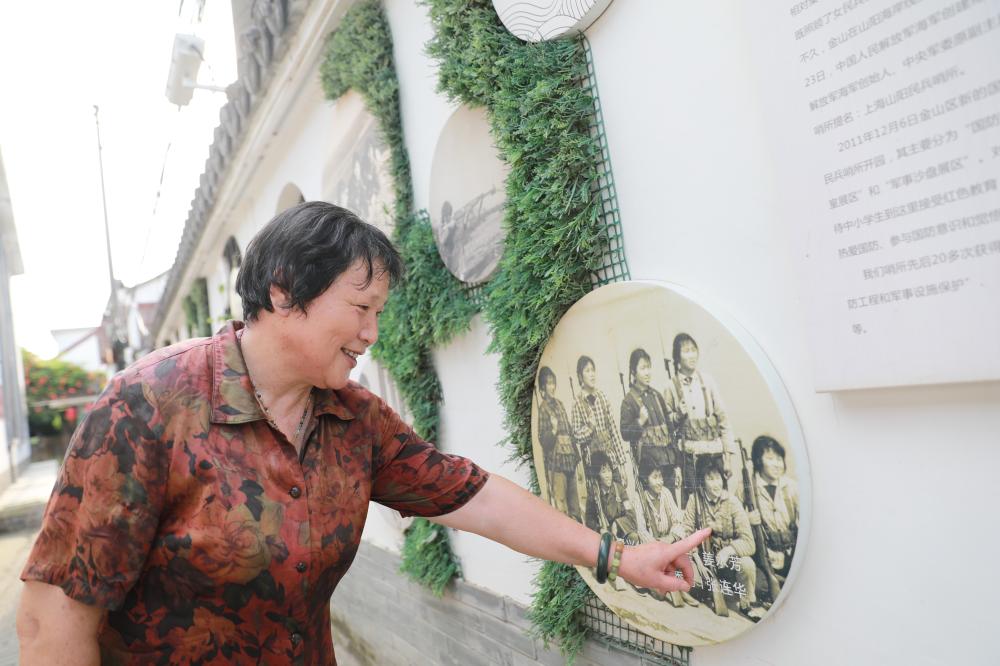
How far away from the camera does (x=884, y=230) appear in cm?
140

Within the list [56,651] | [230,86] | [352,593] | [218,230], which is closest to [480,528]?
[56,651]

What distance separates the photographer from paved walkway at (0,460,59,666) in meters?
6.52

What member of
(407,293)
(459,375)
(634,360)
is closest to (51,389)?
(407,293)

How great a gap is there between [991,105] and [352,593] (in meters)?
4.79

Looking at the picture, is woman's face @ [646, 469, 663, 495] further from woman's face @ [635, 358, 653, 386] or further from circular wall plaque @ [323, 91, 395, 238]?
circular wall plaque @ [323, 91, 395, 238]

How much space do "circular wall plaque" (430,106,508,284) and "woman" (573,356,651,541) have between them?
25.0 inches

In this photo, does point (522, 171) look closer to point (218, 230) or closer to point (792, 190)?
point (792, 190)

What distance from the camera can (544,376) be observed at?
2.46m

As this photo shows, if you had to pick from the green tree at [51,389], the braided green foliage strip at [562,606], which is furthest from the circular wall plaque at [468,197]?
the green tree at [51,389]

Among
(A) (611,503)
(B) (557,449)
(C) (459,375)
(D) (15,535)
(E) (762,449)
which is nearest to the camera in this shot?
(E) (762,449)

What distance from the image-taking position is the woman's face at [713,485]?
74.1 inches

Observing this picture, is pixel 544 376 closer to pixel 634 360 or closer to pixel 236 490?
pixel 634 360

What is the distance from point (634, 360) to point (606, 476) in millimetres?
398

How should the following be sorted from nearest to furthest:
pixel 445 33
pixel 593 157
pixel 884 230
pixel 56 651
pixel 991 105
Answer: pixel 991 105, pixel 884 230, pixel 56 651, pixel 593 157, pixel 445 33
